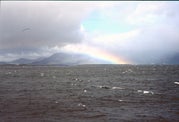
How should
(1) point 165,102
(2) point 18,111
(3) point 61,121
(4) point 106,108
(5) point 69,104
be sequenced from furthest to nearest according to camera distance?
1. (1) point 165,102
2. (5) point 69,104
3. (4) point 106,108
4. (2) point 18,111
5. (3) point 61,121

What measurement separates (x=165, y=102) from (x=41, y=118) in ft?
63.5

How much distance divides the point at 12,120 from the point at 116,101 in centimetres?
1719

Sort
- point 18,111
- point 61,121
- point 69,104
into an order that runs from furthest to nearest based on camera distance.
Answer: point 69,104 < point 18,111 < point 61,121

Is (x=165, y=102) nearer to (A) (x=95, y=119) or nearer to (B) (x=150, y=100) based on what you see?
(B) (x=150, y=100)

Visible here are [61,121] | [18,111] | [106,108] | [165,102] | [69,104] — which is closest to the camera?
[61,121]

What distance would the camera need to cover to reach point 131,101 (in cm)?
4006

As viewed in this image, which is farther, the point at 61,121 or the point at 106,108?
the point at 106,108

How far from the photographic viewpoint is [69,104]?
37000 millimetres

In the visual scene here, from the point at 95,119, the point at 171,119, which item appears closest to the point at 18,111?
the point at 95,119

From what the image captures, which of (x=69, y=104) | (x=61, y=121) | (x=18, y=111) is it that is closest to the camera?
(x=61, y=121)

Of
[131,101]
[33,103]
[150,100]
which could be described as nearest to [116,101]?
[131,101]

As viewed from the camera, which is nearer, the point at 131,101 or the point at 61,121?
the point at 61,121

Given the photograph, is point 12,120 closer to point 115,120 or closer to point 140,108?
point 115,120

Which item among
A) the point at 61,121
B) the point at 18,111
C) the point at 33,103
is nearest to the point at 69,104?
the point at 33,103
